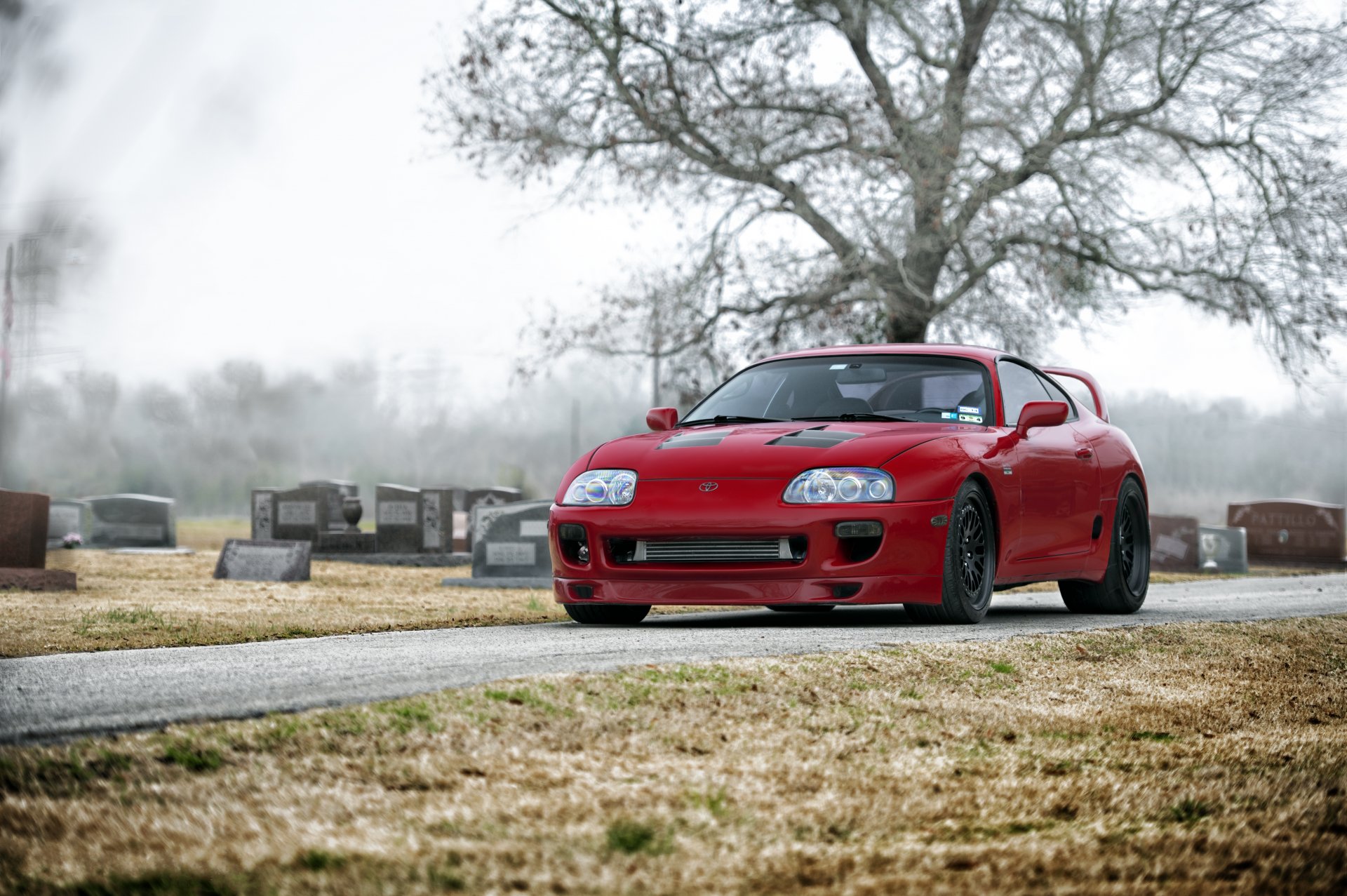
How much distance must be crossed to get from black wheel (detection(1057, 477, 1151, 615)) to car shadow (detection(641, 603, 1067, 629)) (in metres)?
0.16

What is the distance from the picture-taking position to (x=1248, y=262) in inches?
739

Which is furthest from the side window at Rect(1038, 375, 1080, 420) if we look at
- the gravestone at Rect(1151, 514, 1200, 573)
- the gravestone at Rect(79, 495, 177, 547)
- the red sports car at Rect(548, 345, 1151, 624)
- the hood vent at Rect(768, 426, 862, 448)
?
the gravestone at Rect(79, 495, 177, 547)

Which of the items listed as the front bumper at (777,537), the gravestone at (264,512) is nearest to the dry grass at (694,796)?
the front bumper at (777,537)

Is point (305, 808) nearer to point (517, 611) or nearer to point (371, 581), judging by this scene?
point (517, 611)

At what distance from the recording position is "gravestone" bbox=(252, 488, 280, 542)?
2005 cm

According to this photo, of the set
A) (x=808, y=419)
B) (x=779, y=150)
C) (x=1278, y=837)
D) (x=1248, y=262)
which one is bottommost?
(x=1278, y=837)

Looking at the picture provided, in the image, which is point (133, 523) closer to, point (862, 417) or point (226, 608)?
point (226, 608)

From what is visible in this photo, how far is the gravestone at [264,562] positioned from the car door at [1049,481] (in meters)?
7.54

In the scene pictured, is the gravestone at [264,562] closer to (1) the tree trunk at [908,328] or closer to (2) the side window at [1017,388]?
(2) the side window at [1017,388]

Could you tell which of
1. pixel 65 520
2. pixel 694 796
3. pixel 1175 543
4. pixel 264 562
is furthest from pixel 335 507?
pixel 694 796

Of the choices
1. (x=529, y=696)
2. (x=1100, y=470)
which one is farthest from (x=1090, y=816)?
(x=1100, y=470)

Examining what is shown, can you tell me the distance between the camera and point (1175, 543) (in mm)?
19703

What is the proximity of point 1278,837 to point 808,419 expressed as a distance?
447 centimetres

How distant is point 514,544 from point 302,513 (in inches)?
285
